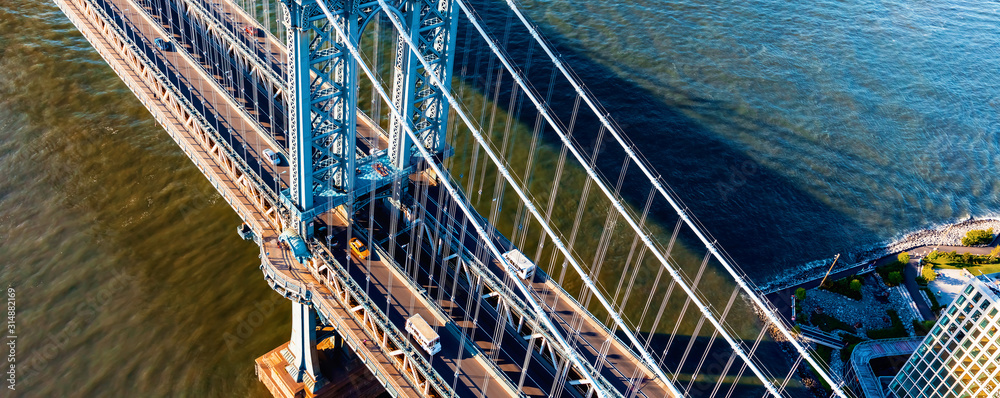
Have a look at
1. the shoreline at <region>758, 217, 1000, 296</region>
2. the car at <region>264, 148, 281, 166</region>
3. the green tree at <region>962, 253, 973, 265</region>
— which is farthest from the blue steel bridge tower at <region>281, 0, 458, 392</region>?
the green tree at <region>962, 253, 973, 265</region>

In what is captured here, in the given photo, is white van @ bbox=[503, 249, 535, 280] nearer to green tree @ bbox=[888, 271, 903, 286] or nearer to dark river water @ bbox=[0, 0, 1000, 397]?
dark river water @ bbox=[0, 0, 1000, 397]

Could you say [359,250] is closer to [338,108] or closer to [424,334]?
[424,334]

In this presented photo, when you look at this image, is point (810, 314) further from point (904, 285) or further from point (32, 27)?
point (32, 27)

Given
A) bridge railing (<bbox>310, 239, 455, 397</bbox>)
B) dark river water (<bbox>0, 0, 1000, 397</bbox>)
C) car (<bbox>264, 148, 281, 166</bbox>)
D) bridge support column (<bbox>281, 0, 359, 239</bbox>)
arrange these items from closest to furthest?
bridge support column (<bbox>281, 0, 359, 239</bbox>), bridge railing (<bbox>310, 239, 455, 397</bbox>), dark river water (<bbox>0, 0, 1000, 397</bbox>), car (<bbox>264, 148, 281, 166</bbox>)

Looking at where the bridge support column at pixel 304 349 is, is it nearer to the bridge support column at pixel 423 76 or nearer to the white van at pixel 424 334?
the white van at pixel 424 334

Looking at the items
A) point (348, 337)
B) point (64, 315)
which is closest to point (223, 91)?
point (64, 315)

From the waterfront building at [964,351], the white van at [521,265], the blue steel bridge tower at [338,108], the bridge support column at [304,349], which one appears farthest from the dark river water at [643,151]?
the white van at [521,265]
